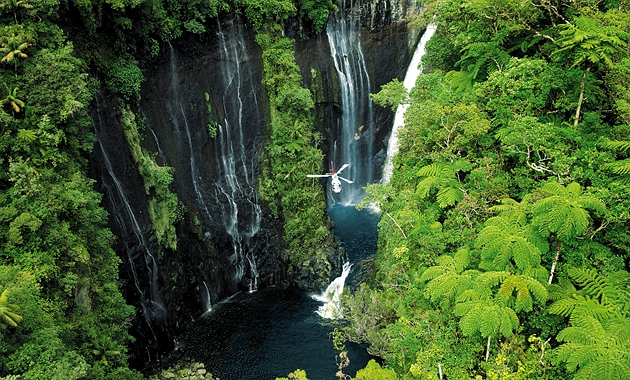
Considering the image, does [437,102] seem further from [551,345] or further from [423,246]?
[551,345]

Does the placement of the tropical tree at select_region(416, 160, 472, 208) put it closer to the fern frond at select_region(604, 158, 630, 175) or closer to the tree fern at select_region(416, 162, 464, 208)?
the tree fern at select_region(416, 162, 464, 208)

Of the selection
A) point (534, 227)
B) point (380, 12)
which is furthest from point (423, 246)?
point (380, 12)

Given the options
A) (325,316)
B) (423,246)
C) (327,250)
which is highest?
(423,246)

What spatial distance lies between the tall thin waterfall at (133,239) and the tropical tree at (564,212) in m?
15.0

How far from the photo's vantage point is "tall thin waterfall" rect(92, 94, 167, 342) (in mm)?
17594

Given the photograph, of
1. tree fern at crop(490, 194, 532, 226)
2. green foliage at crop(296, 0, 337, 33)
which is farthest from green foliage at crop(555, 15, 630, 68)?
green foliage at crop(296, 0, 337, 33)

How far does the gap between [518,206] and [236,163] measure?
1605 cm

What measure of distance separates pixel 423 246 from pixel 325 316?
1018 cm

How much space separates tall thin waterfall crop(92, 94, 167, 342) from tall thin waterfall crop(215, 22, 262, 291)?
4785 mm

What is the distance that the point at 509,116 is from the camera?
12422mm

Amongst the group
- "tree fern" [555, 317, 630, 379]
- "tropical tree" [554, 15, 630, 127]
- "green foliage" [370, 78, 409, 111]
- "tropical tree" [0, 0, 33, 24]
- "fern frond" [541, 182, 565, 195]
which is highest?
"tropical tree" [0, 0, 33, 24]

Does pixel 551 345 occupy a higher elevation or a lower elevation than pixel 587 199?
lower

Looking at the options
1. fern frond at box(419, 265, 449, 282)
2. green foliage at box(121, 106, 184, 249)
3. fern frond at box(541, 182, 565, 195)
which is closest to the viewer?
fern frond at box(541, 182, 565, 195)

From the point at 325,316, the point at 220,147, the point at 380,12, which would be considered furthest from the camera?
the point at 380,12
